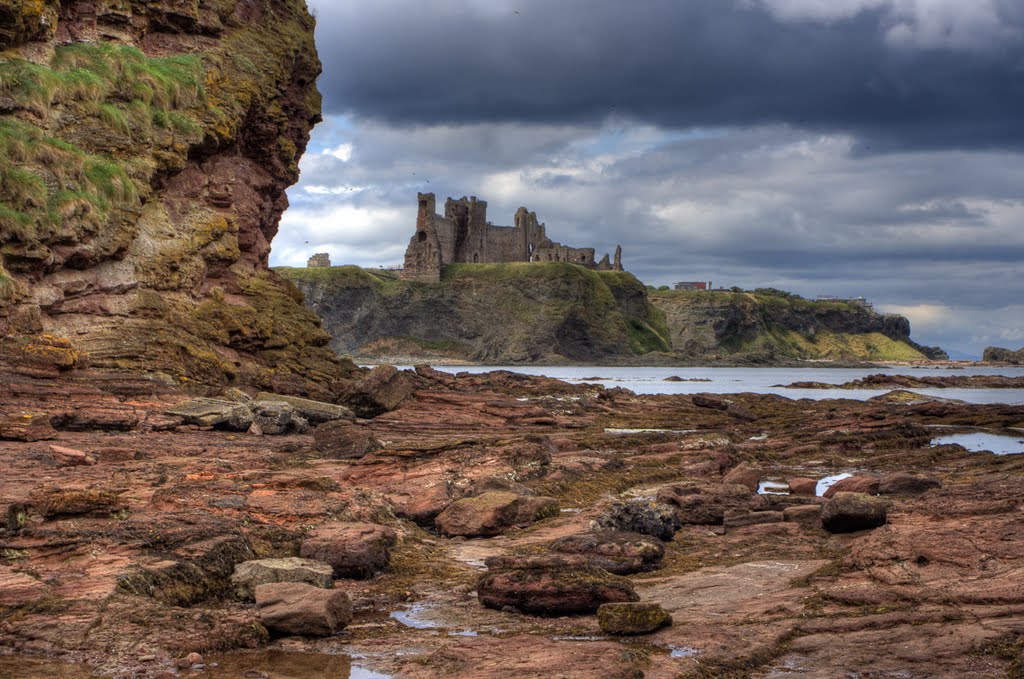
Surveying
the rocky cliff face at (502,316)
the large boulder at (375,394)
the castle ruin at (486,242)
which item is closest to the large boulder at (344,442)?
the large boulder at (375,394)

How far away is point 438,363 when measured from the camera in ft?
513

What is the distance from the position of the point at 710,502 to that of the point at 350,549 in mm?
5908

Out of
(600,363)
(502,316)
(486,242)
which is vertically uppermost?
(486,242)

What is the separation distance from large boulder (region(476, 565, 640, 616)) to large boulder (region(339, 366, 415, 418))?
17358 millimetres

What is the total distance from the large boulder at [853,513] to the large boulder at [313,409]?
46.5 feet

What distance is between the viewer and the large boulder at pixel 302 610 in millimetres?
8953

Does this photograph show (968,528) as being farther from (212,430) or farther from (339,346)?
(339,346)

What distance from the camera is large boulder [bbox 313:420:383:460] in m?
19.1

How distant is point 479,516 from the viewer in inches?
557

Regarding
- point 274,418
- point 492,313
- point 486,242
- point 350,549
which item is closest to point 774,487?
point 350,549

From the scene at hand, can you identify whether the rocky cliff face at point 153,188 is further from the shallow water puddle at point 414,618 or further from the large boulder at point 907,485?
the large boulder at point 907,485

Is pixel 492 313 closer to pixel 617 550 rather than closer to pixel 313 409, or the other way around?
pixel 313 409

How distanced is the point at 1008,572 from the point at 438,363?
149 m

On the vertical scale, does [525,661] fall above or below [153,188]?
below
